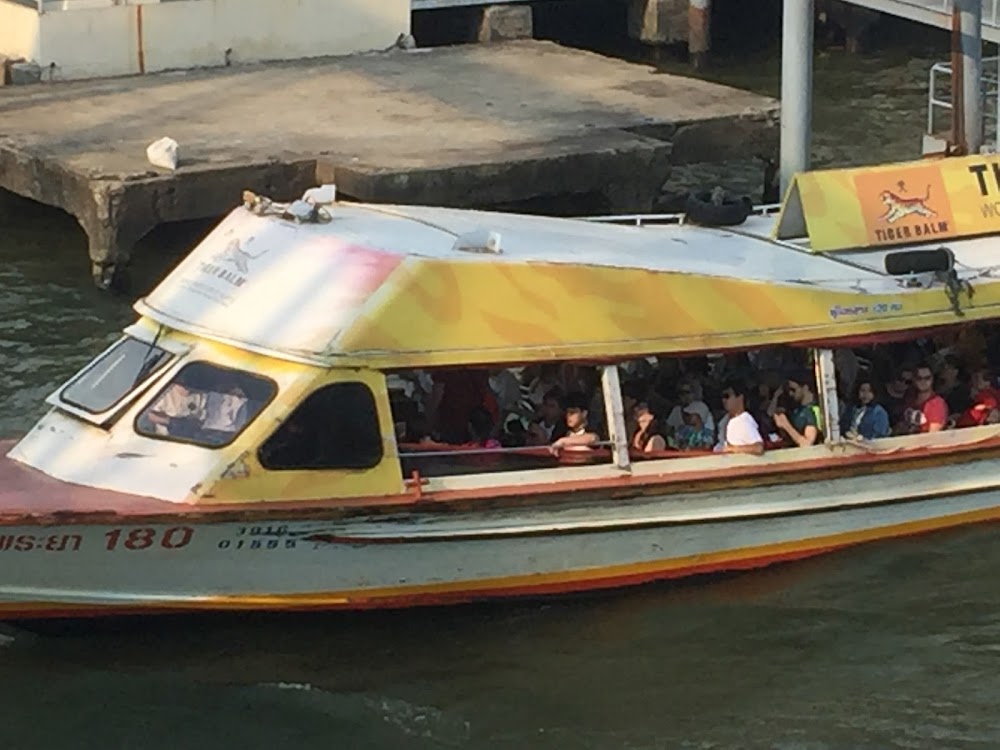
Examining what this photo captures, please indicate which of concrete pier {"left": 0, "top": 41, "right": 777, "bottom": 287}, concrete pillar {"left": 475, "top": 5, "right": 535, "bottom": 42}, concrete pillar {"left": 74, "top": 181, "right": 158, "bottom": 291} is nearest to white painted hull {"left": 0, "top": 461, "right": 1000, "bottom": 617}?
concrete pier {"left": 0, "top": 41, "right": 777, "bottom": 287}

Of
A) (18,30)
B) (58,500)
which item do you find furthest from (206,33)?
(58,500)

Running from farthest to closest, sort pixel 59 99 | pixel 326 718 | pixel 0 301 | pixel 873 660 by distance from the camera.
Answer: pixel 59 99 → pixel 0 301 → pixel 873 660 → pixel 326 718

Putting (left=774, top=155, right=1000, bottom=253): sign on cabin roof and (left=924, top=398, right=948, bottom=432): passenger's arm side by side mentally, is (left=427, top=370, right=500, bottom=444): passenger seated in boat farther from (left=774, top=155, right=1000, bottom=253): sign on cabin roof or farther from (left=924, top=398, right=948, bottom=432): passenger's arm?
(left=924, top=398, right=948, bottom=432): passenger's arm

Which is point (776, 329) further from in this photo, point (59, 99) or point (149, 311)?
point (59, 99)

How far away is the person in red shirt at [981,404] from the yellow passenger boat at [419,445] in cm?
25

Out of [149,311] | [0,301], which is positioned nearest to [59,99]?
[0,301]

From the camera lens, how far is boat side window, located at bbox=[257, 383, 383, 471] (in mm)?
13281

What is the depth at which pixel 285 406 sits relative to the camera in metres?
13.3

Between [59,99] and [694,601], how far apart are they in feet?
39.3

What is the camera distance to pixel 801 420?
585 inches

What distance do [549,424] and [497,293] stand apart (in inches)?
46.0

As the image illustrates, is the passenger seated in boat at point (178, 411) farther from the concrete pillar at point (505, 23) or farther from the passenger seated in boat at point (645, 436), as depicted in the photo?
the concrete pillar at point (505, 23)

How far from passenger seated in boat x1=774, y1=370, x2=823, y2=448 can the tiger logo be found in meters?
1.62

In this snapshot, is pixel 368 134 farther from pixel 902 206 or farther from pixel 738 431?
pixel 738 431
